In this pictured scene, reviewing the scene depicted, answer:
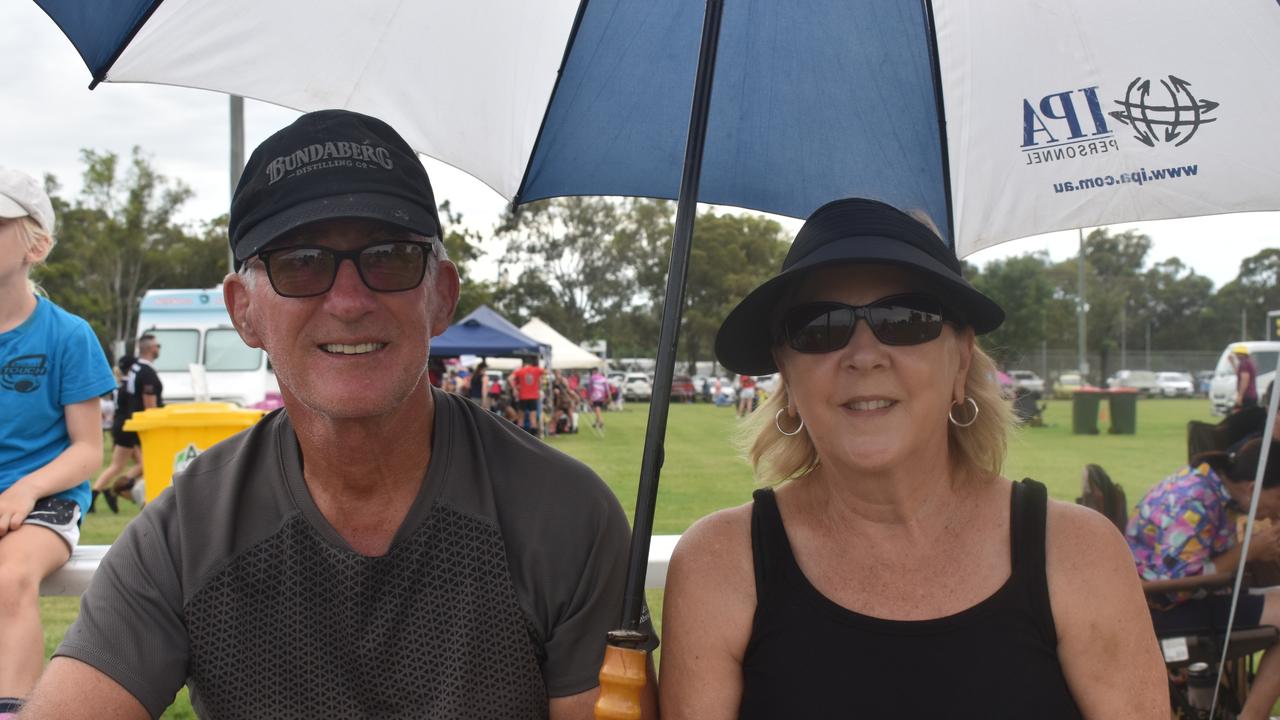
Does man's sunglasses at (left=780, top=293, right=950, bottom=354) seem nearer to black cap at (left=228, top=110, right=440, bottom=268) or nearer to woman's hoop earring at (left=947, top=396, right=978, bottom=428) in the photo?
woman's hoop earring at (left=947, top=396, right=978, bottom=428)

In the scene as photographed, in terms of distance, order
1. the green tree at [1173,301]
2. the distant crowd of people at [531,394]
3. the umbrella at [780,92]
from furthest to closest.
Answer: the green tree at [1173,301]
the distant crowd of people at [531,394]
the umbrella at [780,92]

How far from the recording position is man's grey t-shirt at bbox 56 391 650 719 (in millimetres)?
1911

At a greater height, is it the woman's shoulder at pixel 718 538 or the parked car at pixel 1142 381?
the woman's shoulder at pixel 718 538

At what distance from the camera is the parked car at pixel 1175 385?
50875 millimetres

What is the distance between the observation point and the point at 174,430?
6141 mm

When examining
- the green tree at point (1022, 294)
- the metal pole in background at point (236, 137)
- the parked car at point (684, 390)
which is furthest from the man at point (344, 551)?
the parked car at point (684, 390)

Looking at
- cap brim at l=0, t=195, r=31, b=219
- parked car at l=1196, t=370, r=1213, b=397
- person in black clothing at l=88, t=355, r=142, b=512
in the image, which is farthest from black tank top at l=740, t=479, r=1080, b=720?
parked car at l=1196, t=370, r=1213, b=397

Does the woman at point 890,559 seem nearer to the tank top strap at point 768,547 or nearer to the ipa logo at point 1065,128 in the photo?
the tank top strap at point 768,547

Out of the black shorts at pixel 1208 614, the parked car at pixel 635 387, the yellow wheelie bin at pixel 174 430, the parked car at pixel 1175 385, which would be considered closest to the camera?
the black shorts at pixel 1208 614

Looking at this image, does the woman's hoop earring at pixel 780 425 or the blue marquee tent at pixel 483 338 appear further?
the blue marquee tent at pixel 483 338

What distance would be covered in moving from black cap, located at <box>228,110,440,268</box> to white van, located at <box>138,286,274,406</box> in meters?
14.4

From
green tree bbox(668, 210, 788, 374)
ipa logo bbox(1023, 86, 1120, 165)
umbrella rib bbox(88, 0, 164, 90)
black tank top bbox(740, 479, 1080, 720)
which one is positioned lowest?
black tank top bbox(740, 479, 1080, 720)

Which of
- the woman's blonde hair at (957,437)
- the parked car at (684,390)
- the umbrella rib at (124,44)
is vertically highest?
the umbrella rib at (124,44)

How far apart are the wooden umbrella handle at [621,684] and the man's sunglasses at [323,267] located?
838mm
